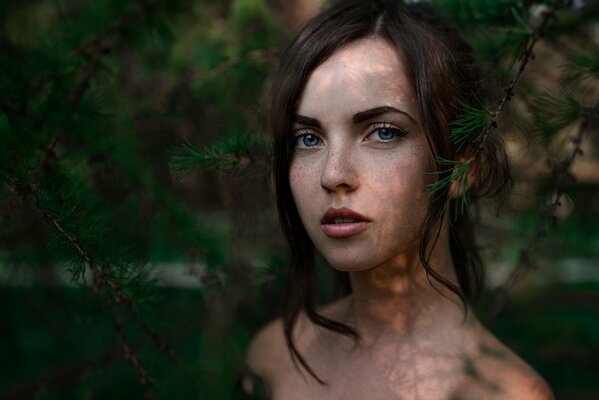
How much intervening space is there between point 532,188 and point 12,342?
66.8 inches

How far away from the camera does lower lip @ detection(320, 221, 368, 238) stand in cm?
113

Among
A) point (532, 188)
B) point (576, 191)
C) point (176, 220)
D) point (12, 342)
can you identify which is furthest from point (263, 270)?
point (12, 342)

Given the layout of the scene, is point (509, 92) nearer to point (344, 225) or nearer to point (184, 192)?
point (344, 225)

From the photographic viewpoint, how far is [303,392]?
52.4 inches

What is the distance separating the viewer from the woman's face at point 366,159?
1123 millimetres

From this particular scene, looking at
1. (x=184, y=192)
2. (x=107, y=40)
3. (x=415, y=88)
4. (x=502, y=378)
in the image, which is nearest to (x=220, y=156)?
(x=415, y=88)

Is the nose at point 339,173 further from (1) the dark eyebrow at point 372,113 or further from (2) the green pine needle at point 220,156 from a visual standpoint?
(2) the green pine needle at point 220,156

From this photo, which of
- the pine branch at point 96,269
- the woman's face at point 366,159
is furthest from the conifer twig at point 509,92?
the pine branch at point 96,269

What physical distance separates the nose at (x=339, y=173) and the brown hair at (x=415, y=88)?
0.48 feet

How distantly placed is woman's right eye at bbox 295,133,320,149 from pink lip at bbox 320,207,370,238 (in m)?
0.15

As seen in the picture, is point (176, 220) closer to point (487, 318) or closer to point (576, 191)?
point (487, 318)

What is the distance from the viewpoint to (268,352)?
1.51 m

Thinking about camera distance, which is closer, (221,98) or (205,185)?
(221,98)

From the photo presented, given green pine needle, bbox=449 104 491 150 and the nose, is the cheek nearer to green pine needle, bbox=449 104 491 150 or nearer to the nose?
the nose
